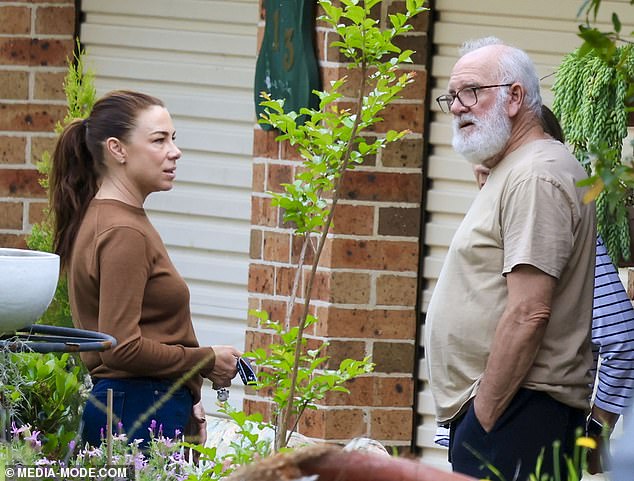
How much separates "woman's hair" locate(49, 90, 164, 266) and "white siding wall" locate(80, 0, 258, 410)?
191 cm

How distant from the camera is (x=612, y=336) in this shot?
4.05m

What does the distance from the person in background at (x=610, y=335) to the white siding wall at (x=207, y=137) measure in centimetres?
239

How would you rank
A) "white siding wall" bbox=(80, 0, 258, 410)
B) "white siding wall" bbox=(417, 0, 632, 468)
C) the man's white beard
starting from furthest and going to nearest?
1. "white siding wall" bbox=(80, 0, 258, 410)
2. "white siding wall" bbox=(417, 0, 632, 468)
3. the man's white beard

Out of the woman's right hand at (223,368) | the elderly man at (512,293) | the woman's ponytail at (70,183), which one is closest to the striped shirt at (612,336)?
the elderly man at (512,293)

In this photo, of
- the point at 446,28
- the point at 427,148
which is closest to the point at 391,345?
the point at 427,148

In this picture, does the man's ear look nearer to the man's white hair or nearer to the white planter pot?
the man's white hair

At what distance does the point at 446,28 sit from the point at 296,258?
1176 millimetres

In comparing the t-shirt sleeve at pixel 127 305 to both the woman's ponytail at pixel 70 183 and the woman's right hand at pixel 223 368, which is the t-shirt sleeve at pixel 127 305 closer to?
the woman's right hand at pixel 223 368

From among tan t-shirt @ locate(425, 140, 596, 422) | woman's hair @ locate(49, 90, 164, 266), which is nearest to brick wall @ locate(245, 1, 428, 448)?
woman's hair @ locate(49, 90, 164, 266)

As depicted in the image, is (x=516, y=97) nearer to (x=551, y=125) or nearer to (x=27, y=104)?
(x=551, y=125)

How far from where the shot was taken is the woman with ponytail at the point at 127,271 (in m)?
3.97

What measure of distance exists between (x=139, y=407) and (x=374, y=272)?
1733 mm

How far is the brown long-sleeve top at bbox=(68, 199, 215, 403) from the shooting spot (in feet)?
13.0

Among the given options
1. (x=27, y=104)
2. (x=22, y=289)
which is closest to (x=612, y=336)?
(x=22, y=289)
